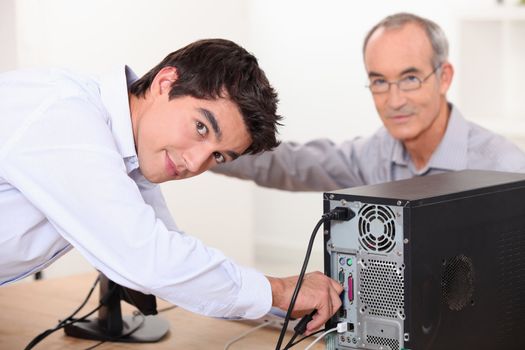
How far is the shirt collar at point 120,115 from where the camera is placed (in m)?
1.46

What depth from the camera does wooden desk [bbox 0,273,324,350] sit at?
160 cm

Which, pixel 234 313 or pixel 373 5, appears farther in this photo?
pixel 373 5

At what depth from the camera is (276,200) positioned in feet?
15.8

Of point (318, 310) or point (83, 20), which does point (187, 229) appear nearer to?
point (83, 20)

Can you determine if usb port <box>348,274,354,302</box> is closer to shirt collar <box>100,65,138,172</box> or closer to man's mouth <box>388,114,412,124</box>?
shirt collar <box>100,65,138,172</box>

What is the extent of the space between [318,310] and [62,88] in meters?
0.54

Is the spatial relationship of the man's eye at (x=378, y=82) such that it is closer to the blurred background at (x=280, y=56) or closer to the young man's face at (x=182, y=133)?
the young man's face at (x=182, y=133)

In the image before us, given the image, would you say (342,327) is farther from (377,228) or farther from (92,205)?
(92,205)

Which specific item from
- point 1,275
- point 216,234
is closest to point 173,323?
point 1,275

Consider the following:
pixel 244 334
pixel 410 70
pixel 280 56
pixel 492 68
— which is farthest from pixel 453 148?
pixel 280 56

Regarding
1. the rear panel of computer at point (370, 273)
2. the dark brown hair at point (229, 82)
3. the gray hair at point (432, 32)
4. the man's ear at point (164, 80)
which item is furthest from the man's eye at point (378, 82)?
the rear panel of computer at point (370, 273)

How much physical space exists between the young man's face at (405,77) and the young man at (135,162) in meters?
0.78

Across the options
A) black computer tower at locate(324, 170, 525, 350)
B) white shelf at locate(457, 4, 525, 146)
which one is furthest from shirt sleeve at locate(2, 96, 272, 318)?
white shelf at locate(457, 4, 525, 146)

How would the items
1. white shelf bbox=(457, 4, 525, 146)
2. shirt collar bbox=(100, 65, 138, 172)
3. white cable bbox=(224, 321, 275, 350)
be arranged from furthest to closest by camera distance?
white shelf bbox=(457, 4, 525, 146)
white cable bbox=(224, 321, 275, 350)
shirt collar bbox=(100, 65, 138, 172)
